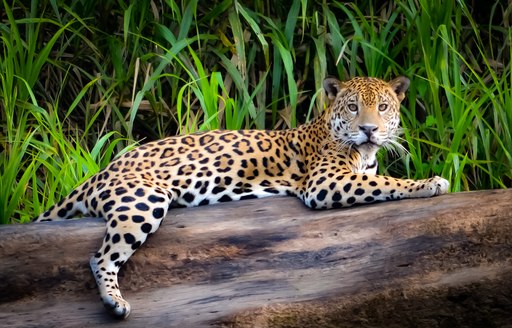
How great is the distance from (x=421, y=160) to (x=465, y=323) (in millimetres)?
2111

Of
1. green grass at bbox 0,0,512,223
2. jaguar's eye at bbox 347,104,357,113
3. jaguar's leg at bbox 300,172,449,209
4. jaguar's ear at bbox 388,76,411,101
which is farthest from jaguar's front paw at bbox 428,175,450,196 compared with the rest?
green grass at bbox 0,0,512,223

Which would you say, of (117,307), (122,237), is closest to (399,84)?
(122,237)

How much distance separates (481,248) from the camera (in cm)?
554

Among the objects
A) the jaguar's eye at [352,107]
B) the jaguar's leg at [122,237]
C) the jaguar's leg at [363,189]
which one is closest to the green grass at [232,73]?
the jaguar's eye at [352,107]

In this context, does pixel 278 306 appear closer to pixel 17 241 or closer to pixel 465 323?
pixel 465 323

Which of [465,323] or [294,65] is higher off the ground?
[294,65]

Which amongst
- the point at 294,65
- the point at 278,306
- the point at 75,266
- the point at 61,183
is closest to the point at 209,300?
the point at 278,306

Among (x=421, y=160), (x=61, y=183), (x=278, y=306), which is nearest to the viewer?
(x=278, y=306)

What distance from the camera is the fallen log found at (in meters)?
5.48

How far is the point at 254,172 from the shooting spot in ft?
20.7

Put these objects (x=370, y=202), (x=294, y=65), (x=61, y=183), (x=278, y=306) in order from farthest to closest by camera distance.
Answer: (x=294, y=65), (x=61, y=183), (x=370, y=202), (x=278, y=306)

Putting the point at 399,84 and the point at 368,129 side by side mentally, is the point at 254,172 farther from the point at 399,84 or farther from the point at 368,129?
the point at 399,84

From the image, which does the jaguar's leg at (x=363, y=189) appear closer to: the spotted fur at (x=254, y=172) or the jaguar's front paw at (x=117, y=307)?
the spotted fur at (x=254, y=172)

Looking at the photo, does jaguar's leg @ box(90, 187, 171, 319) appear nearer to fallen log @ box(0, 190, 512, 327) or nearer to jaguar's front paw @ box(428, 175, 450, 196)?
fallen log @ box(0, 190, 512, 327)
